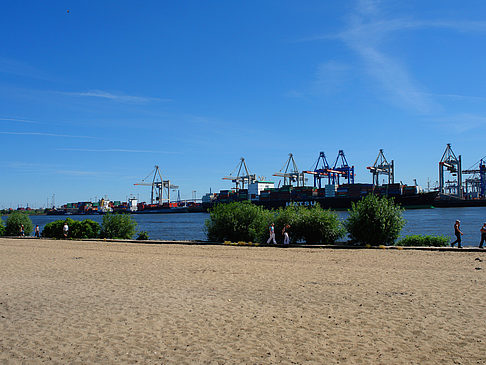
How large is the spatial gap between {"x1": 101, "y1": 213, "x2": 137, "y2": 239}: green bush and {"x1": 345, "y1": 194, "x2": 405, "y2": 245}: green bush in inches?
611

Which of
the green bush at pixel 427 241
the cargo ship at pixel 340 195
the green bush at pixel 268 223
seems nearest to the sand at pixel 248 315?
the green bush at pixel 427 241

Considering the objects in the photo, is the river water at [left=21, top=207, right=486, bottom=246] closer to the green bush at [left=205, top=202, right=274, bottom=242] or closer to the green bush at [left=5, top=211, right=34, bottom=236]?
the green bush at [left=205, top=202, right=274, bottom=242]

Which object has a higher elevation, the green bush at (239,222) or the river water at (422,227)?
the green bush at (239,222)

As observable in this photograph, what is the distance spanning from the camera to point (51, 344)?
5484mm

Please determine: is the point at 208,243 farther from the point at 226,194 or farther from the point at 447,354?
the point at 226,194

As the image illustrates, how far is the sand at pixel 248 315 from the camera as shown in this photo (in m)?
5.07

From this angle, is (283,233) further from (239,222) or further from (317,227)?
(239,222)

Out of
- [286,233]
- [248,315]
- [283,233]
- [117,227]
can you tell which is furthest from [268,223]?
[248,315]

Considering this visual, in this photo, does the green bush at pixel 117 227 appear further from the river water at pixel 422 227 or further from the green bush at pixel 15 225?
the green bush at pixel 15 225

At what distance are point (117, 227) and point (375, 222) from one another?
678 inches

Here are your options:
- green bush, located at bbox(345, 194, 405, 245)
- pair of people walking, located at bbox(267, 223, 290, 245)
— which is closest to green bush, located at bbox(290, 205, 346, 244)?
pair of people walking, located at bbox(267, 223, 290, 245)

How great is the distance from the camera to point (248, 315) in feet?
22.0

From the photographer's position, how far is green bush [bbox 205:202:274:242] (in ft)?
74.8

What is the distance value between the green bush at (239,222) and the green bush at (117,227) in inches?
295
